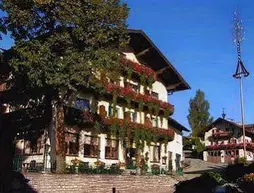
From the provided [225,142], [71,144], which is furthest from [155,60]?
[225,142]

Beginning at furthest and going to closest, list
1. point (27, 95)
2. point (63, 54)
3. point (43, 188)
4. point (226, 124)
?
point (226, 124) → point (27, 95) → point (63, 54) → point (43, 188)

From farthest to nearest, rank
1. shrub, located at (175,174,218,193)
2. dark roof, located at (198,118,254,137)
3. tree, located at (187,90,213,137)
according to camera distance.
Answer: tree, located at (187,90,213,137), dark roof, located at (198,118,254,137), shrub, located at (175,174,218,193)

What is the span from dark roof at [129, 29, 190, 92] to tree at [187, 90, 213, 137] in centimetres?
3856

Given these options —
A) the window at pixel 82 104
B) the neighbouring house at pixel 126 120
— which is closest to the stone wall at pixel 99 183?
the neighbouring house at pixel 126 120

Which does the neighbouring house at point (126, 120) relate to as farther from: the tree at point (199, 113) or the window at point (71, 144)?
the tree at point (199, 113)

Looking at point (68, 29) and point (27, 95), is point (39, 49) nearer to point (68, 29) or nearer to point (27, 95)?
point (68, 29)

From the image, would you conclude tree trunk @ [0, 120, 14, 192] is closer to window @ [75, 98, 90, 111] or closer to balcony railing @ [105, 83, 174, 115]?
window @ [75, 98, 90, 111]

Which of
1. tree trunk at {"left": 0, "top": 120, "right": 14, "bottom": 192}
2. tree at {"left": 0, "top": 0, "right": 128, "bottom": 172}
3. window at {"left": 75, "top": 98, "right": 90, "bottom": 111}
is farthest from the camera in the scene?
window at {"left": 75, "top": 98, "right": 90, "bottom": 111}

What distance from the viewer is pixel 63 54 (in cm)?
3027

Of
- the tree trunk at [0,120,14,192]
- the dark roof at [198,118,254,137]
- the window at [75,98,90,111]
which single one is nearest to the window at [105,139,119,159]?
the window at [75,98,90,111]

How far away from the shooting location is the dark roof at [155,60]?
144 feet

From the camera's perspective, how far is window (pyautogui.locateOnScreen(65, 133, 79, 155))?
35.3 m

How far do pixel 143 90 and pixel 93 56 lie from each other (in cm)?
1546

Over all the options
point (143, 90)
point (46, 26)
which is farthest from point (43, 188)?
point (143, 90)
